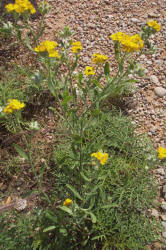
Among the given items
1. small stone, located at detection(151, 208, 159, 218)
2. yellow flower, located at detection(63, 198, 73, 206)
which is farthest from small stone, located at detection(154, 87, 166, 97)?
yellow flower, located at detection(63, 198, 73, 206)

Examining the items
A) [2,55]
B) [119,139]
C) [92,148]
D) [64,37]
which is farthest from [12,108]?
[2,55]

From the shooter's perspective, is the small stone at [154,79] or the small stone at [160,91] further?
the small stone at [154,79]

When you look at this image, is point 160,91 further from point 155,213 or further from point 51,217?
point 51,217

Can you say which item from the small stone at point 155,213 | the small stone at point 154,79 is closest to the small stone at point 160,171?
the small stone at point 155,213

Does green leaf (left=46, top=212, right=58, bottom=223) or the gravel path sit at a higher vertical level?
the gravel path

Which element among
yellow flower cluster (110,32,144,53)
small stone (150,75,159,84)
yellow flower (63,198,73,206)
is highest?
yellow flower cluster (110,32,144,53)

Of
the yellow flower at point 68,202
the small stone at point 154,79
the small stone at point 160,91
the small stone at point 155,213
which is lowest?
→ the small stone at point 155,213

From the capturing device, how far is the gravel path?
2882 millimetres

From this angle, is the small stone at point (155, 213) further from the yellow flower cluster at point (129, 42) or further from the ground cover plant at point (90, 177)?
the yellow flower cluster at point (129, 42)

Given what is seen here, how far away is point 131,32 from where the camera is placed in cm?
346

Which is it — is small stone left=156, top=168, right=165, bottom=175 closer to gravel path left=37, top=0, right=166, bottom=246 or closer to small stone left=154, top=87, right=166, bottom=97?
gravel path left=37, top=0, right=166, bottom=246

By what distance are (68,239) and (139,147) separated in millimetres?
1122

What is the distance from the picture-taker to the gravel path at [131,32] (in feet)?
9.46

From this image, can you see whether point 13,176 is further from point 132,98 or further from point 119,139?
point 132,98
